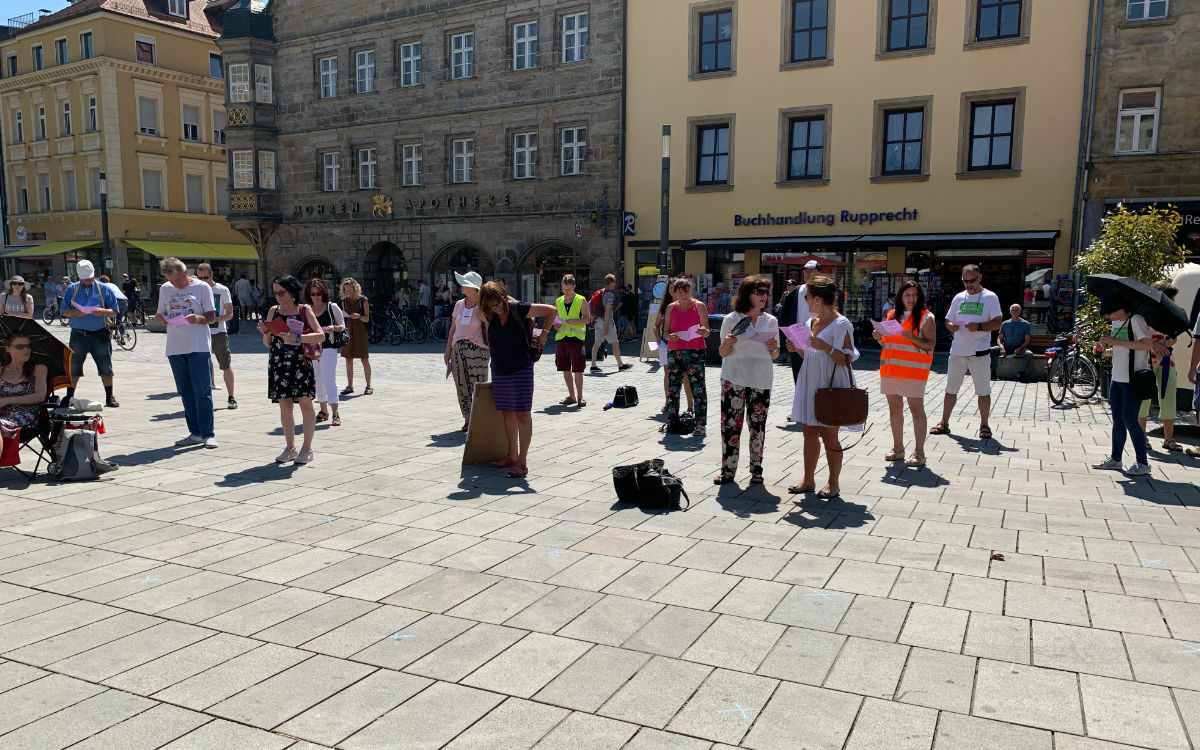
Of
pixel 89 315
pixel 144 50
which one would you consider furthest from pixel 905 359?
pixel 144 50

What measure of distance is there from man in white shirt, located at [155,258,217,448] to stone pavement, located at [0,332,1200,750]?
2.62 ft

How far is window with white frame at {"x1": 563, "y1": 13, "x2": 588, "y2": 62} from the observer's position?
84.6ft

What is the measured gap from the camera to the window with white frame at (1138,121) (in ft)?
64.1

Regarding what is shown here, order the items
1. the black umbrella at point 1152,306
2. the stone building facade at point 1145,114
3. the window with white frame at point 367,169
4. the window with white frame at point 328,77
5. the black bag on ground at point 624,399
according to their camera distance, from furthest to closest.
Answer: the window with white frame at point 328,77 < the window with white frame at point 367,169 < the stone building facade at point 1145,114 < the black bag on ground at point 624,399 < the black umbrella at point 1152,306

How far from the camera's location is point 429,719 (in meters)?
3.24

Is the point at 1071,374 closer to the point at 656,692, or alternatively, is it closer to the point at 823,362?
the point at 823,362

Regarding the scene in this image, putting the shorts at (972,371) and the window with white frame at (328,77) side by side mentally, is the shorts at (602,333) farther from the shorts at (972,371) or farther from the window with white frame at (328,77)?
the window with white frame at (328,77)

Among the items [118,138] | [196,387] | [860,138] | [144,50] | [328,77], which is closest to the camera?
[196,387]

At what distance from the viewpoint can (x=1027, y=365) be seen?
1473cm

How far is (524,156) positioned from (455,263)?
4.53 metres

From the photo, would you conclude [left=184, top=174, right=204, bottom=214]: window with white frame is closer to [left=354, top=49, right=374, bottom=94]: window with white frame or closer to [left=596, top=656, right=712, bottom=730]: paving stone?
[left=354, top=49, right=374, bottom=94]: window with white frame

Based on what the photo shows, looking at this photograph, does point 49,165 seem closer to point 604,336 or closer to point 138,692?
point 604,336

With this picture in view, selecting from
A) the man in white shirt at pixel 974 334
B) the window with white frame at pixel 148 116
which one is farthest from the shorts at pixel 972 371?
the window with white frame at pixel 148 116

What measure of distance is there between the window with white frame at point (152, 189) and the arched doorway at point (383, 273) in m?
16.8
